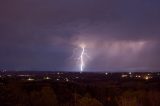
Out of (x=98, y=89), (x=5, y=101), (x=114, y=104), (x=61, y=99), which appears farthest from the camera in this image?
(x=98, y=89)

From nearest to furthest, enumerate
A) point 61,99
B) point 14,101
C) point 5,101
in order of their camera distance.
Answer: point 5,101
point 14,101
point 61,99

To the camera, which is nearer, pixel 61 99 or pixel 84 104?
pixel 84 104

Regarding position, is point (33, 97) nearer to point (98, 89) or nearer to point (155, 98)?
point (155, 98)

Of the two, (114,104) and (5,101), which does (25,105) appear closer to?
(5,101)

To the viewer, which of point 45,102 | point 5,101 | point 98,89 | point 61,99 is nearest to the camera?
point 5,101

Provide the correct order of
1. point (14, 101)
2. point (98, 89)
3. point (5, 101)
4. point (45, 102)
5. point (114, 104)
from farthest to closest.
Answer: point (98, 89)
point (114, 104)
point (45, 102)
point (14, 101)
point (5, 101)

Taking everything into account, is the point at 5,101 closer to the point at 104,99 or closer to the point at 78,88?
the point at 104,99

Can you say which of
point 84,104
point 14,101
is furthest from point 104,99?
point 14,101

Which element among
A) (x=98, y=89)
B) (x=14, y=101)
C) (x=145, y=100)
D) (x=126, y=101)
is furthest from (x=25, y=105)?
(x=98, y=89)

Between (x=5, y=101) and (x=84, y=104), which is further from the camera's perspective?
(x=84, y=104)
